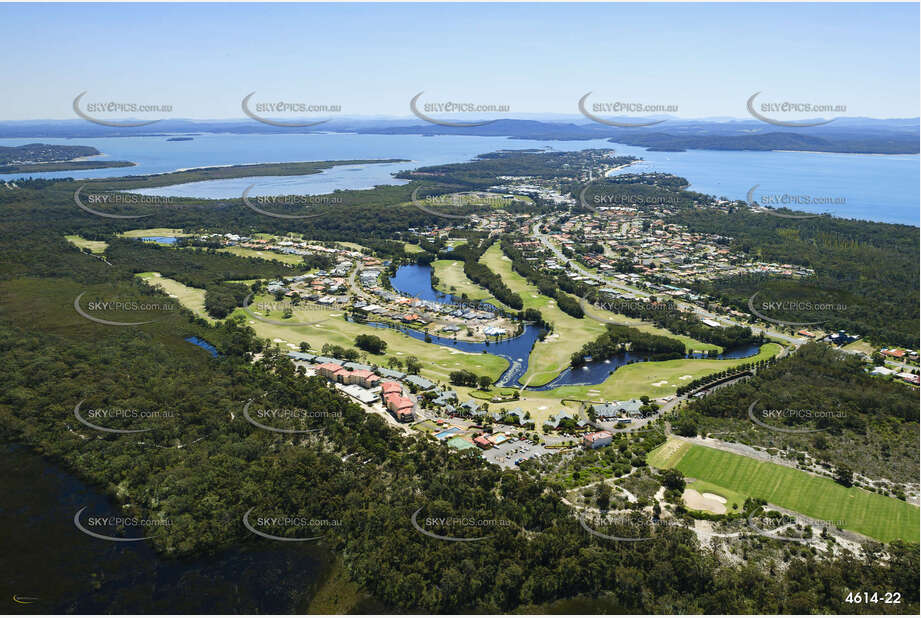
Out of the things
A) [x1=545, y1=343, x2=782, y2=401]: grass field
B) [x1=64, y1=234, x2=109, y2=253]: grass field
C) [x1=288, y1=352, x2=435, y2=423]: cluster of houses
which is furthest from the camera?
[x1=64, y1=234, x2=109, y2=253]: grass field

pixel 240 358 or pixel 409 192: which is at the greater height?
pixel 409 192

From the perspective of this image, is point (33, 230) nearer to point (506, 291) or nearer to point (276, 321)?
point (276, 321)

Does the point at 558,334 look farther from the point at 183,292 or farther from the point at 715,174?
the point at 715,174

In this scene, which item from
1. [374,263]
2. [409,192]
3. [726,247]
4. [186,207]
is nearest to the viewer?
[374,263]

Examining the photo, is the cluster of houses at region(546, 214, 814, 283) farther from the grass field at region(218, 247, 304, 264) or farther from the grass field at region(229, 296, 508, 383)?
the grass field at region(218, 247, 304, 264)

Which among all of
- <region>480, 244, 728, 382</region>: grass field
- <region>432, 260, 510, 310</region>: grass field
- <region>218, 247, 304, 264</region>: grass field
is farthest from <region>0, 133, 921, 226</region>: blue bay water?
<region>432, 260, 510, 310</region>: grass field

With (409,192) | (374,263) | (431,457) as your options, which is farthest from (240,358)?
(409,192)

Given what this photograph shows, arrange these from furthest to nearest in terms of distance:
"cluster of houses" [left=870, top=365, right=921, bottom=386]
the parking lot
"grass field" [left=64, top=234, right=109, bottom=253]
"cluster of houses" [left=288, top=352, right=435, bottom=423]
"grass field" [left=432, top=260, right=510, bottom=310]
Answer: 1. "grass field" [left=64, top=234, right=109, bottom=253]
2. "grass field" [left=432, top=260, right=510, bottom=310]
3. "cluster of houses" [left=870, top=365, right=921, bottom=386]
4. "cluster of houses" [left=288, top=352, right=435, bottom=423]
5. the parking lot
